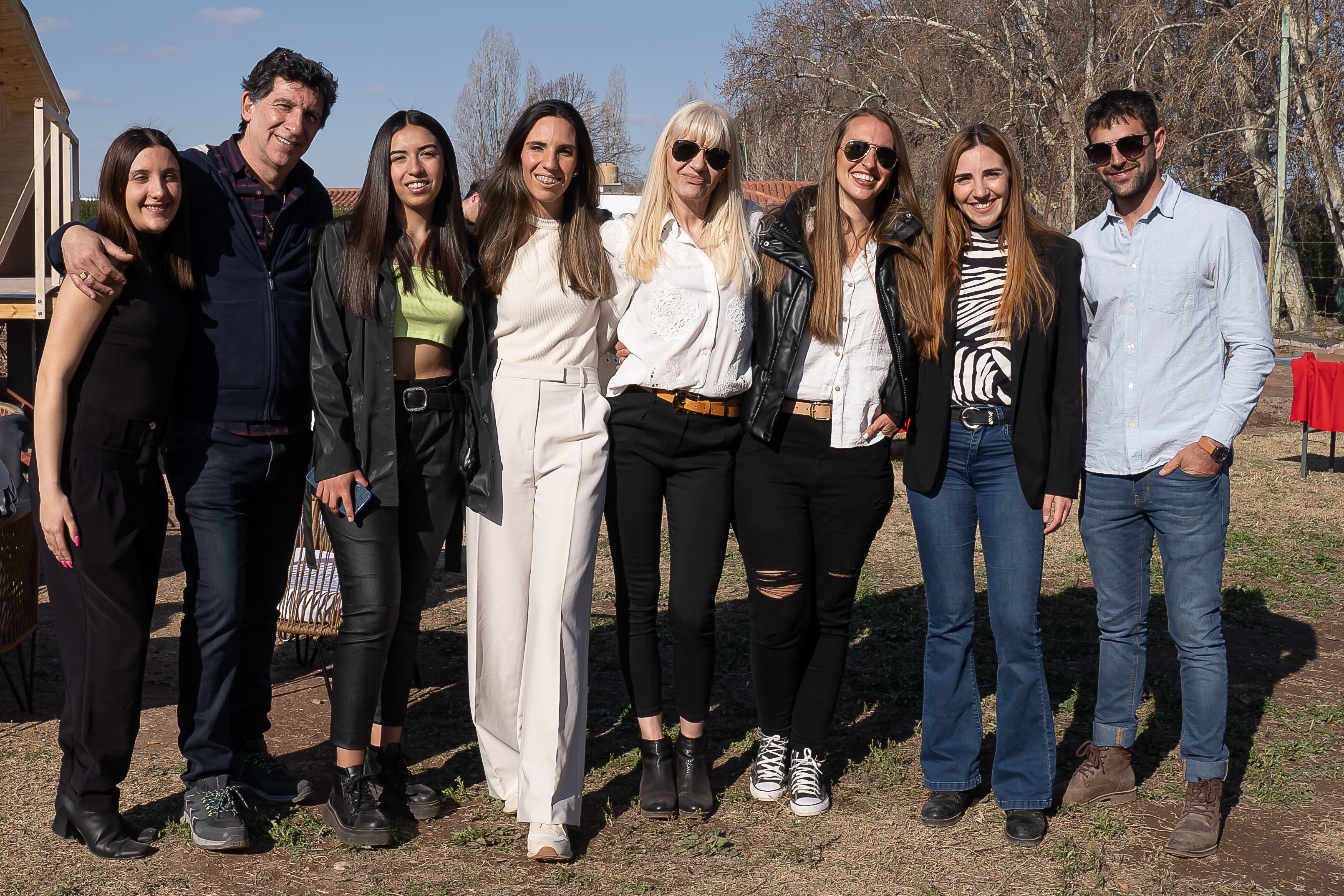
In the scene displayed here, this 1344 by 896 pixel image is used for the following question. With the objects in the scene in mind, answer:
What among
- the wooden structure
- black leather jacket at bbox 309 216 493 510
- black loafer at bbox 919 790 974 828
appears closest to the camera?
black leather jacket at bbox 309 216 493 510

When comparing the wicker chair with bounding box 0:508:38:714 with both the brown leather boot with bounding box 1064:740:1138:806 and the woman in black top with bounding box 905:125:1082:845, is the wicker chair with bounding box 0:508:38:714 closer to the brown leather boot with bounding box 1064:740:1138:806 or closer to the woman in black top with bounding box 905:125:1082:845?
the woman in black top with bounding box 905:125:1082:845

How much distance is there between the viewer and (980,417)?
343 centimetres

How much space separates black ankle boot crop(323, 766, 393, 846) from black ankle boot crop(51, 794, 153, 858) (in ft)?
1.83

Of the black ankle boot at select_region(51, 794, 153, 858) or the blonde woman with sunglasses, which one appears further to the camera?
the blonde woman with sunglasses

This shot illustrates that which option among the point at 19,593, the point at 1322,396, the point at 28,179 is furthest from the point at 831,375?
the point at 28,179

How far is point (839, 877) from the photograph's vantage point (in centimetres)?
339

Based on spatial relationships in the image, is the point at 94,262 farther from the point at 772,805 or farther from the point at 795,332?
the point at 772,805

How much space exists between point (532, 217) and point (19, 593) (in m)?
2.68

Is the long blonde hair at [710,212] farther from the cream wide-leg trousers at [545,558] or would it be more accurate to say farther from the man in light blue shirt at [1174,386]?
the man in light blue shirt at [1174,386]

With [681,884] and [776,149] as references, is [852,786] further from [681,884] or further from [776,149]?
[776,149]

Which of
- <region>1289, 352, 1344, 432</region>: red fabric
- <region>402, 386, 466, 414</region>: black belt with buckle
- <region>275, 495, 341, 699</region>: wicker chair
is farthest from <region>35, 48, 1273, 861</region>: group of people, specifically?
<region>1289, 352, 1344, 432</region>: red fabric

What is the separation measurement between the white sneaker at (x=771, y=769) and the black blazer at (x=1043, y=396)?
42.8 inches

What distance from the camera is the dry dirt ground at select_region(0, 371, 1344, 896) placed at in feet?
10.9

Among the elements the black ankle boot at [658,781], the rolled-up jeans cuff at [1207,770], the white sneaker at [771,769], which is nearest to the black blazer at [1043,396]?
the rolled-up jeans cuff at [1207,770]
